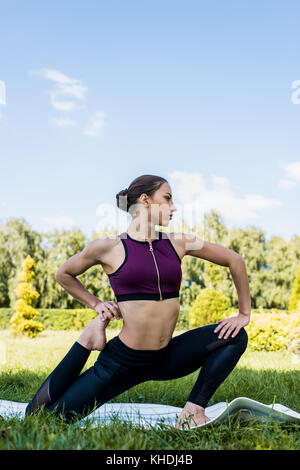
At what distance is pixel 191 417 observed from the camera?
252 cm

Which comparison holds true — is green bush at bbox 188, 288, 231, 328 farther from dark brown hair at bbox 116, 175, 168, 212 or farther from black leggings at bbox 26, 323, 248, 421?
dark brown hair at bbox 116, 175, 168, 212

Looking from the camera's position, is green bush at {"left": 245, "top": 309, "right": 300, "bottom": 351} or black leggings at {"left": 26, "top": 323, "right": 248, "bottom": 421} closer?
black leggings at {"left": 26, "top": 323, "right": 248, "bottom": 421}

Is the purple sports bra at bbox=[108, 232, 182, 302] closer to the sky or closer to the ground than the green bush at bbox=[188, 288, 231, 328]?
closer to the sky

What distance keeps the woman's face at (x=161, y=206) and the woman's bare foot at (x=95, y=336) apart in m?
0.68

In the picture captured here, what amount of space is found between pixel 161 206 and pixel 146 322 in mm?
695

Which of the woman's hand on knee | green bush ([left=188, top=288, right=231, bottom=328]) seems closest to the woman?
the woman's hand on knee

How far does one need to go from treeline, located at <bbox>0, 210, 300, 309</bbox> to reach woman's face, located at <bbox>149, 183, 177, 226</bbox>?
16.2 m

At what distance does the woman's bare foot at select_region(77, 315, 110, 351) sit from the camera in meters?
2.67

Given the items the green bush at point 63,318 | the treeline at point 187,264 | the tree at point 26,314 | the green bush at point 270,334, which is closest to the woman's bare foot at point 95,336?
the green bush at point 270,334

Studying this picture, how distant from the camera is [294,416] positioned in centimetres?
255

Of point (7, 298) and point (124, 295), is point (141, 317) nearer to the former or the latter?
point (124, 295)

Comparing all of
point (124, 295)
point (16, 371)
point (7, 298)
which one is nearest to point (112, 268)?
point (124, 295)

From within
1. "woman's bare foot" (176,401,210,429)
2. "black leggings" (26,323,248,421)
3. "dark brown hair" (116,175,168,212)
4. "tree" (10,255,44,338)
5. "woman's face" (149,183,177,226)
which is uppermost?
"dark brown hair" (116,175,168,212)
